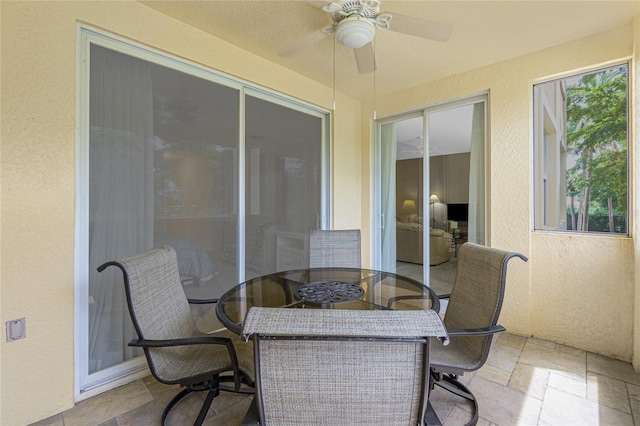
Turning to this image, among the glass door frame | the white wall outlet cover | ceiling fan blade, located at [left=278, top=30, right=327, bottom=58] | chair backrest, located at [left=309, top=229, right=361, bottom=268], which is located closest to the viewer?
the white wall outlet cover

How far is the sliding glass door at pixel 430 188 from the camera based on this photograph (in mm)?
3104

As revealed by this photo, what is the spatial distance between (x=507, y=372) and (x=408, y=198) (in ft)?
6.86

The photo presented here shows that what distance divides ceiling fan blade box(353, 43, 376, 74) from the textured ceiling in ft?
1.03

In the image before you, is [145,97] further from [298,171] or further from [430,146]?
[430,146]

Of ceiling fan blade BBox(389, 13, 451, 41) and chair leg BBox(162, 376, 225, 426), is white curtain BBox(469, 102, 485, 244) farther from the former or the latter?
chair leg BBox(162, 376, 225, 426)

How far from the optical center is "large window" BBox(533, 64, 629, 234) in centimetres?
232

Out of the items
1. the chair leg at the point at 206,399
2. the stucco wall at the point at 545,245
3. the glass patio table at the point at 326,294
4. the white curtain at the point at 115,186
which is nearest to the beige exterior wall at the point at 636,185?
the stucco wall at the point at 545,245

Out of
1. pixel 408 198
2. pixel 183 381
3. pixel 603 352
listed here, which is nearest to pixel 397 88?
pixel 408 198

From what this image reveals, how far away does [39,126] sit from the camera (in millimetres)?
1641

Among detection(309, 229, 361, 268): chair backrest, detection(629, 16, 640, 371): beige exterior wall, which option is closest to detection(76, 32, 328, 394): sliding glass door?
detection(309, 229, 361, 268): chair backrest

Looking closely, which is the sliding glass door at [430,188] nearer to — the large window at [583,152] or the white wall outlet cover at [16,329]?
the large window at [583,152]

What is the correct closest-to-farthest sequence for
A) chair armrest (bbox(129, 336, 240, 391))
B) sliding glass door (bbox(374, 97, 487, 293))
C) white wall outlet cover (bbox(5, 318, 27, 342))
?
chair armrest (bbox(129, 336, 240, 391)) < white wall outlet cover (bbox(5, 318, 27, 342)) < sliding glass door (bbox(374, 97, 487, 293))

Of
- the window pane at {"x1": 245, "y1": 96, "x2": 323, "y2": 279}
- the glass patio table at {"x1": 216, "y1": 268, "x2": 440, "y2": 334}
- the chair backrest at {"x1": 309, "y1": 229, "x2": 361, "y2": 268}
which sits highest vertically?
the window pane at {"x1": 245, "y1": 96, "x2": 323, "y2": 279}

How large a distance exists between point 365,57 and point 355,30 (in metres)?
0.39
